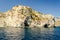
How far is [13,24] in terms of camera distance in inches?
7864

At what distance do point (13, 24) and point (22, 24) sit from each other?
945cm

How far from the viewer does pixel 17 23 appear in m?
198

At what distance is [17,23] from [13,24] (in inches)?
188

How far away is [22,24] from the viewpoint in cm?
19962

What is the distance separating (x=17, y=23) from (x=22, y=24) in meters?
5.49
